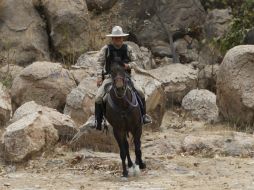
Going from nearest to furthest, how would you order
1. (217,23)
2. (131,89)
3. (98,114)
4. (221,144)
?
(131,89) → (98,114) → (221,144) → (217,23)

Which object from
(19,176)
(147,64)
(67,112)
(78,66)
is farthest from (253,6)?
(19,176)

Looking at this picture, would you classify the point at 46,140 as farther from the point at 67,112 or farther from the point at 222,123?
the point at 222,123

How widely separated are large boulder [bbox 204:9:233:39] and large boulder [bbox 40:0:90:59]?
4.44m

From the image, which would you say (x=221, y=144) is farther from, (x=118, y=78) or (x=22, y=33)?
(x=22, y=33)

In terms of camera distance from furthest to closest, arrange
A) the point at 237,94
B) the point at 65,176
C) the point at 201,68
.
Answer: the point at 201,68, the point at 237,94, the point at 65,176

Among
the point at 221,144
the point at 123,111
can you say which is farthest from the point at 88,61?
the point at 123,111

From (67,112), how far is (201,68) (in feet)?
20.6

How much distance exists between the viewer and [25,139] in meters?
12.8

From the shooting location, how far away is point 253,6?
63.3 feet

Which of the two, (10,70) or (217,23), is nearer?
(10,70)

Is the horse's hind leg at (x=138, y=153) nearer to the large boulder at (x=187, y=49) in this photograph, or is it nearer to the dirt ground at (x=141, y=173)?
the dirt ground at (x=141, y=173)

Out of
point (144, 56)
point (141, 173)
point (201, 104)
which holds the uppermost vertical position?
point (144, 56)

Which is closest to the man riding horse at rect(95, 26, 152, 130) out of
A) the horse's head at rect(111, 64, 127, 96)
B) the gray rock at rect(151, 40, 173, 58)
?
the horse's head at rect(111, 64, 127, 96)

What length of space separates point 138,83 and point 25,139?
12.2 feet
